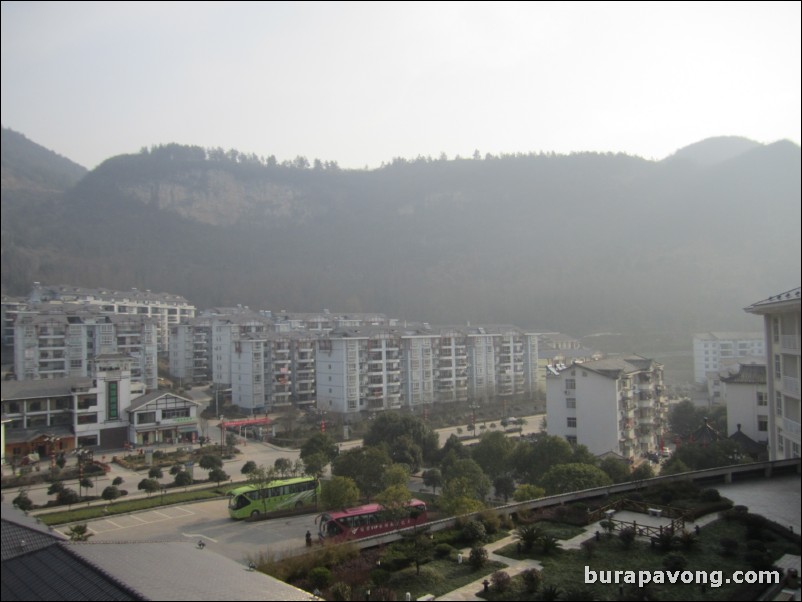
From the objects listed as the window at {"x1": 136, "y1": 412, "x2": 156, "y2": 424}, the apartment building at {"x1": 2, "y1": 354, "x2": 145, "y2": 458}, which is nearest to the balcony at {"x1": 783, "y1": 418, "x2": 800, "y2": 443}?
the window at {"x1": 136, "y1": 412, "x2": 156, "y2": 424}

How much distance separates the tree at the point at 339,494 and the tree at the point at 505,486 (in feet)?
8.89

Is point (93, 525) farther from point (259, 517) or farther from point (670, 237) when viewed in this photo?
point (670, 237)

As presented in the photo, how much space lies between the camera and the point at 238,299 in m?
46.7

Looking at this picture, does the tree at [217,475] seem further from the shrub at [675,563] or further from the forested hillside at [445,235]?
the forested hillside at [445,235]

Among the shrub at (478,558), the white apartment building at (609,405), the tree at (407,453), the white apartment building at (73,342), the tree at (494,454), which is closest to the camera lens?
the shrub at (478,558)

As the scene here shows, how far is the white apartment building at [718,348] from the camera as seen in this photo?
964 inches

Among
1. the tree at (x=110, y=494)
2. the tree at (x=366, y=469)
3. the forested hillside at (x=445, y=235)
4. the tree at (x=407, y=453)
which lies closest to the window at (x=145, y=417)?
the tree at (x=110, y=494)

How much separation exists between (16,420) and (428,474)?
10.4m

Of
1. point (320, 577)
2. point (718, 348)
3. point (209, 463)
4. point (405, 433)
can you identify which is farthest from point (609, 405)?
point (718, 348)

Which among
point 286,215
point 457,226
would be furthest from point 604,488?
point 286,215

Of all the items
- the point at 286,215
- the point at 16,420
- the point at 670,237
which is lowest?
the point at 16,420

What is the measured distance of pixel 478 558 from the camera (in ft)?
16.2

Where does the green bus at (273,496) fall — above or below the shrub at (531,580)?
below

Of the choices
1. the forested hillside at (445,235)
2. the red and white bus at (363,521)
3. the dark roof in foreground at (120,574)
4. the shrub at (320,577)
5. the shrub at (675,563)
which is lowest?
the red and white bus at (363,521)
